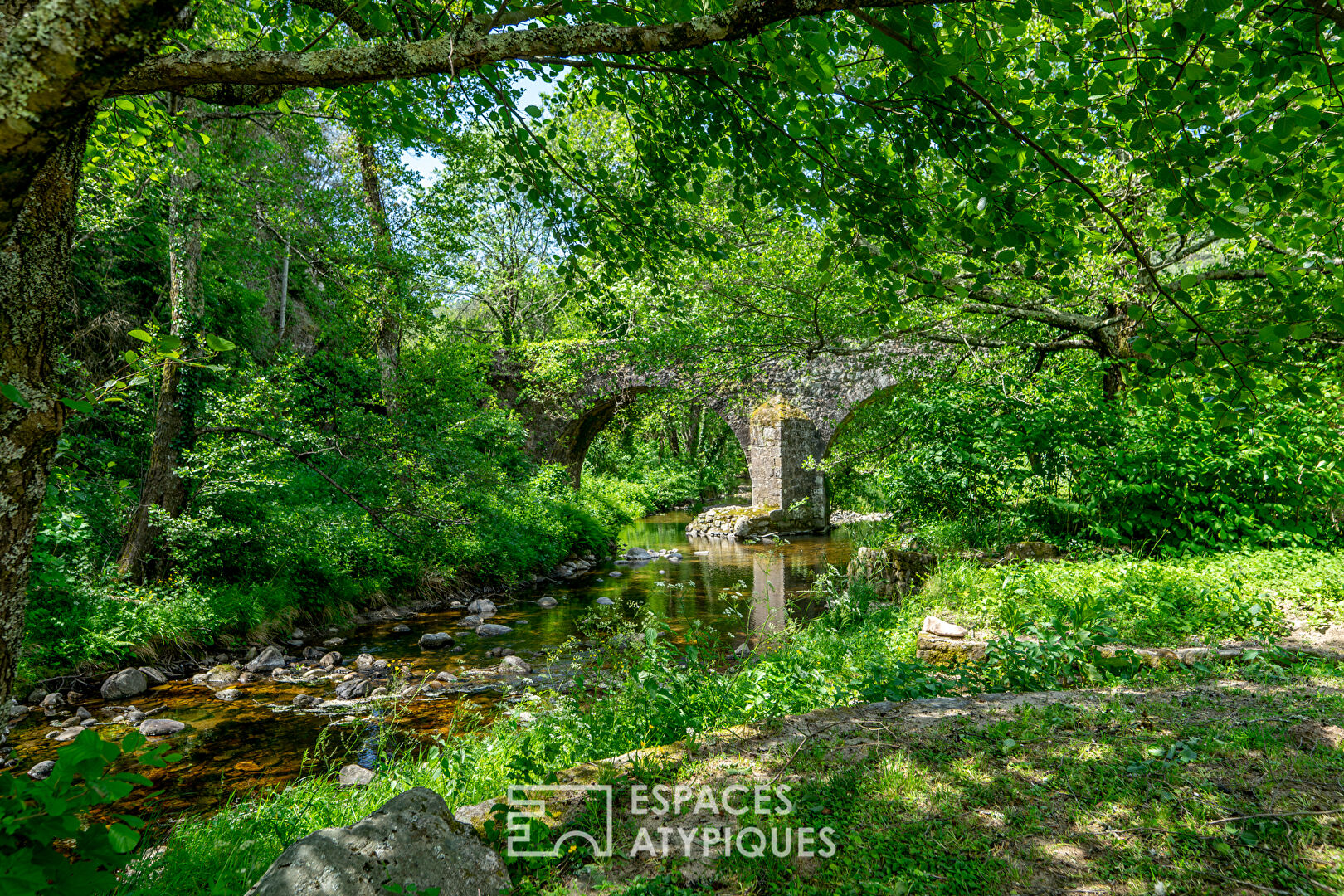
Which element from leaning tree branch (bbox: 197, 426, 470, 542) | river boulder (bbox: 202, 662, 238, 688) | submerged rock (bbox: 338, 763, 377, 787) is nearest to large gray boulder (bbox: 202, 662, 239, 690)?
river boulder (bbox: 202, 662, 238, 688)

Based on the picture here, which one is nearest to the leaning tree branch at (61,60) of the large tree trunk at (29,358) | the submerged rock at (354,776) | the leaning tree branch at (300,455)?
the large tree trunk at (29,358)

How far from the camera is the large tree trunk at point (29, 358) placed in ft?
5.38

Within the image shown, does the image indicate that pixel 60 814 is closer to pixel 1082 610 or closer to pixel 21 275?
pixel 21 275

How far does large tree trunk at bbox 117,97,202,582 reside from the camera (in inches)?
253

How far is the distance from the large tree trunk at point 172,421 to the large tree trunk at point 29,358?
5.39 meters

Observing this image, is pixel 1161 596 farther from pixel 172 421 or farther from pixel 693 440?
pixel 693 440

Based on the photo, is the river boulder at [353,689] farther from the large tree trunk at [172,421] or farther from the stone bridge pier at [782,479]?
the stone bridge pier at [782,479]

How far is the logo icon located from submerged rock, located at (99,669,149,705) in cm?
501

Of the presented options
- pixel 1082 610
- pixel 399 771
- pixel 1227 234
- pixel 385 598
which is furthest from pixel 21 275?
pixel 385 598

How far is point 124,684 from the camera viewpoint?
561cm

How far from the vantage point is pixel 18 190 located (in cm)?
132

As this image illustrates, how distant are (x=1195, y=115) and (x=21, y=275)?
3.52 meters

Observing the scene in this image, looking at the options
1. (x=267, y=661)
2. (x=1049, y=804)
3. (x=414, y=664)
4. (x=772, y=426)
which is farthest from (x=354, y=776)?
(x=772, y=426)

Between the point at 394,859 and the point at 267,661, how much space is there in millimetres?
5590
